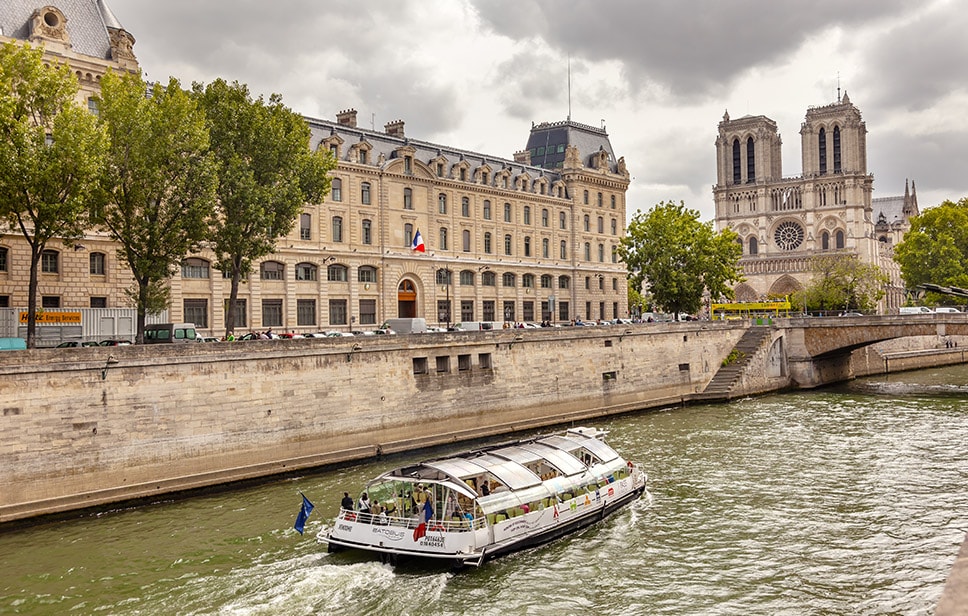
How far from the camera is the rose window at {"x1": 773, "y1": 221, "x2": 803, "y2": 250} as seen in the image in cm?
14825

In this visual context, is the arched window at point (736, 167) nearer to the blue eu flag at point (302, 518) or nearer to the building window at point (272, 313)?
the building window at point (272, 313)

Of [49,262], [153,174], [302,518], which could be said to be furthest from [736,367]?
[49,262]

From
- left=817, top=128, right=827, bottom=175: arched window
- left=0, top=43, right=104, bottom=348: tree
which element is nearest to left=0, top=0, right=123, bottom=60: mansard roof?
left=0, top=43, right=104, bottom=348: tree

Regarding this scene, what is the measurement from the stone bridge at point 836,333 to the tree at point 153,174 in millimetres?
45081

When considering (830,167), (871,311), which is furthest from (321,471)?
(830,167)

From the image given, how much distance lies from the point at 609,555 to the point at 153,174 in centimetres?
2439

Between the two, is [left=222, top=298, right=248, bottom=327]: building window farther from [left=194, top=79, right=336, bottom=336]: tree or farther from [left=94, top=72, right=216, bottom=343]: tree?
[left=94, top=72, right=216, bottom=343]: tree

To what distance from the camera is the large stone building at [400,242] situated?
4641cm

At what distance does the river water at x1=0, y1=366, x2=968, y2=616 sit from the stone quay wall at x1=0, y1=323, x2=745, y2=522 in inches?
62.2

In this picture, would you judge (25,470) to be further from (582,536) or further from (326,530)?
(582,536)

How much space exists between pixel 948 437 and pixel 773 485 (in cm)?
1492

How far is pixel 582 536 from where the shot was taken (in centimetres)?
2644

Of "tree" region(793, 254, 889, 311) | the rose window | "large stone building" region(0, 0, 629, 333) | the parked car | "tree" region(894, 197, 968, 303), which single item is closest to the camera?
the parked car

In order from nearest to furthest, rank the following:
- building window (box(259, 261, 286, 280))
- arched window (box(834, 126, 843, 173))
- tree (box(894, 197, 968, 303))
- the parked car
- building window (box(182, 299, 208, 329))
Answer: the parked car → building window (box(182, 299, 208, 329)) → building window (box(259, 261, 286, 280)) → tree (box(894, 197, 968, 303)) → arched window (box(834, 126, 843, 173))
